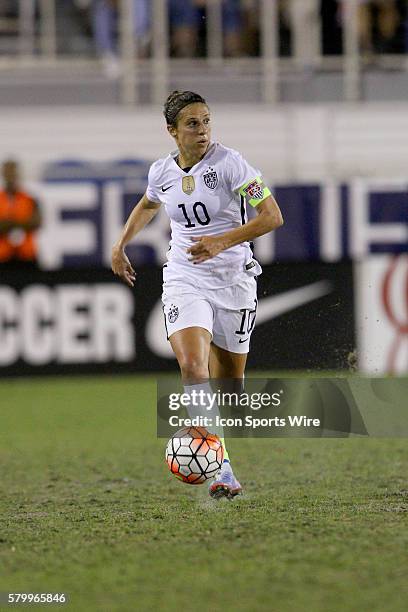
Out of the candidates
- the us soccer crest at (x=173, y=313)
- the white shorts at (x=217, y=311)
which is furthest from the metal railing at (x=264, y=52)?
the us soccer crest at (x=173, y=313)

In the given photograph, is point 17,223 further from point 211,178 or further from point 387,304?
point 211,178

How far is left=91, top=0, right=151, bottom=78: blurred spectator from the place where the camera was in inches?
642

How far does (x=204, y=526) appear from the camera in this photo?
5551 mm

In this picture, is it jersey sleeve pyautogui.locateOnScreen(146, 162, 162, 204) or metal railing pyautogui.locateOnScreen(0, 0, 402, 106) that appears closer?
jersey sleeve pyautogui.locateOnScreen(146, 162, 162, 204)

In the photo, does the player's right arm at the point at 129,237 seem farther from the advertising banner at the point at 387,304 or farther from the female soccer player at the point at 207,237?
the advertising banner at the point at 387,304

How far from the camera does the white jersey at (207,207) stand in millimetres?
6277

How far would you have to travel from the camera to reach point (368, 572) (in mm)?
4473

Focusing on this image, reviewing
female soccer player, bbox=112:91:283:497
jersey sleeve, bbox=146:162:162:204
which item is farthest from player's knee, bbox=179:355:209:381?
jersey sleeve, bbox=146:162:162:204

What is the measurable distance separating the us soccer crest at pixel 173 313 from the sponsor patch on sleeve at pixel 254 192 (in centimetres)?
67

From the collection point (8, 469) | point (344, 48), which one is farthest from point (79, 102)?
point (8, 469)

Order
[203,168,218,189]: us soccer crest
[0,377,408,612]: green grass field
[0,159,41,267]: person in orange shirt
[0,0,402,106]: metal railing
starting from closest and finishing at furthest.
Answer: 1. [0,377,408,612]: green grass field
2. [203,168,218,189]: us soccer crest
3. [0,159,41,267]: person in orange shirt
4. [0,0,402,106]: metal railing

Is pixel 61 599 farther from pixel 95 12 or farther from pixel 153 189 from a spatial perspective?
pixel 95 12

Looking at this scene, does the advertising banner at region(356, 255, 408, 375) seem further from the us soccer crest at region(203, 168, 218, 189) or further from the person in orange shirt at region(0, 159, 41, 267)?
the us soccer crest at region(203, 168, 218, 189)

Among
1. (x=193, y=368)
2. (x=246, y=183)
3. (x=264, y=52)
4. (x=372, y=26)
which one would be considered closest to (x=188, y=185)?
(x=246, y=183)
